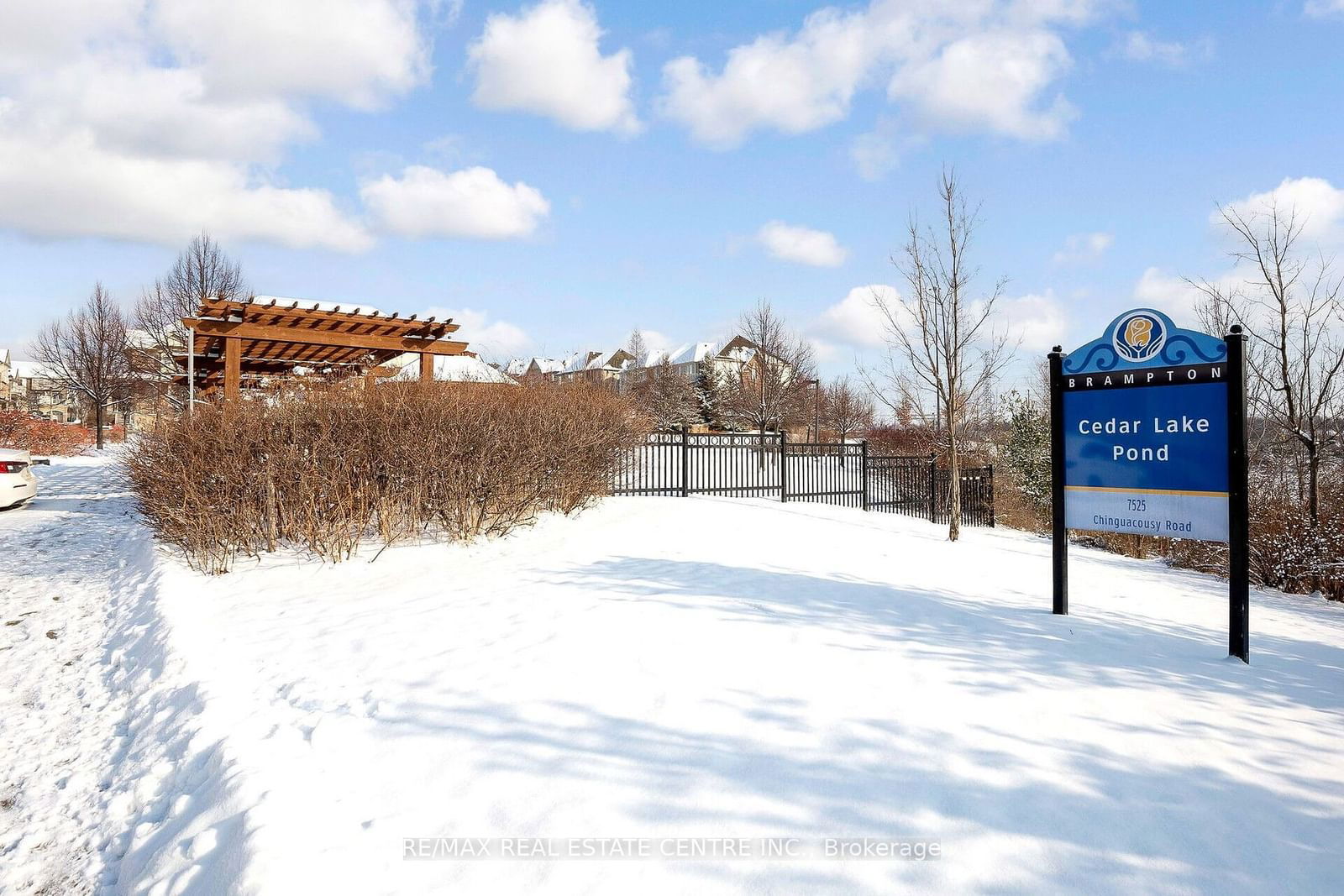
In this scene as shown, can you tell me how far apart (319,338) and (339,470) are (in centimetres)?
660

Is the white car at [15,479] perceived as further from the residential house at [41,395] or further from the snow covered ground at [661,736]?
the residential house at [41,395]

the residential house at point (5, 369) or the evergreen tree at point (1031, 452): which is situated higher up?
the residential house at point (5, 369)

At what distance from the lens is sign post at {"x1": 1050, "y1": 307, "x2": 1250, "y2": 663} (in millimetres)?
4727

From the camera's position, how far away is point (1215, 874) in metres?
2.34

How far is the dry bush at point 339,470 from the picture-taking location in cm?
740

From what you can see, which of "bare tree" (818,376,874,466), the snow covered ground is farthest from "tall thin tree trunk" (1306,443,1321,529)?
"bare tree" (818,376,874,466)

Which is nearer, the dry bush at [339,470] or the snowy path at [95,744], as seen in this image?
the snowy path at [95,744]

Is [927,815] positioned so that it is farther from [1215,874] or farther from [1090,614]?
[1090,614]

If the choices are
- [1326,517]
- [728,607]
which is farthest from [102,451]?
[1326,517]

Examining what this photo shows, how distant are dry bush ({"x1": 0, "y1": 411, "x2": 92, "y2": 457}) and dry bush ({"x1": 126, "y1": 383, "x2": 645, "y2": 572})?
22224mm

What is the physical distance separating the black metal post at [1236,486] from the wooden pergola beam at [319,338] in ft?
41.0

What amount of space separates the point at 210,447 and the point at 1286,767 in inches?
343

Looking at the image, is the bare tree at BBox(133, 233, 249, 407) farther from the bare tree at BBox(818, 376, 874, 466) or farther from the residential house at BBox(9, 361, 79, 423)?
the bare tree at BBox(818, 376, 874, 466)

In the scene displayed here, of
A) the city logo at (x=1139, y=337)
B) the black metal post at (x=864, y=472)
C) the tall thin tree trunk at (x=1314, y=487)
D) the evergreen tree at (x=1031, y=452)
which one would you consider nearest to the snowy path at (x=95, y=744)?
the city logo at (x=1139, y=337)
